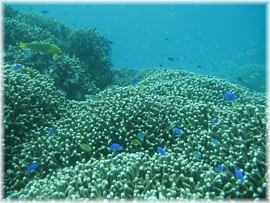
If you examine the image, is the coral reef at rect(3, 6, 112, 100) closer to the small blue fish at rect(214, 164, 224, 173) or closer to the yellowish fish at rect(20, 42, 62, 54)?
the yellowish fish at rect(20, 42, 62, 54)

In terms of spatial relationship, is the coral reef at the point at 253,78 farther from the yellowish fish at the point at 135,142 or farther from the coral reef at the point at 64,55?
the yellowish fish at the point at 135,142

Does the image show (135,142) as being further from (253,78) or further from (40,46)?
(253,78)

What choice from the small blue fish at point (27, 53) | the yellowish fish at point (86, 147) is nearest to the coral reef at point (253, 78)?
the small blue fish at point (27, 53)

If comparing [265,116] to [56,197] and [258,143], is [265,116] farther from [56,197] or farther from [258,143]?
[56,197]

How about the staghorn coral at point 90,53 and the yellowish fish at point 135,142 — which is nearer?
the yellowish fish at point 135,142

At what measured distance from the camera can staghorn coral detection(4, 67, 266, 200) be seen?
3.32 metres

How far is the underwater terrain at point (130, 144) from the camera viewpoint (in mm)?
3365

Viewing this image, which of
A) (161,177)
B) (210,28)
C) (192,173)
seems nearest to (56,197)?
(161,177)

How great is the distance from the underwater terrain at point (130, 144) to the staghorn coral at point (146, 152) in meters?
0.02

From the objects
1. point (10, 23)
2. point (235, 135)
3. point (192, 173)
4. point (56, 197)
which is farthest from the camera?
point (10, 23)

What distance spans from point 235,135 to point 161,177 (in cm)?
162

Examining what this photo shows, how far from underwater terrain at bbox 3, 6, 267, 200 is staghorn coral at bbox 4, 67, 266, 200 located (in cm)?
2

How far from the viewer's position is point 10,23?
31.3 feet

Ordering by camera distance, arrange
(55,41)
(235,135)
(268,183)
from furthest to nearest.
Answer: (55,41), (235,135), (268,183)
